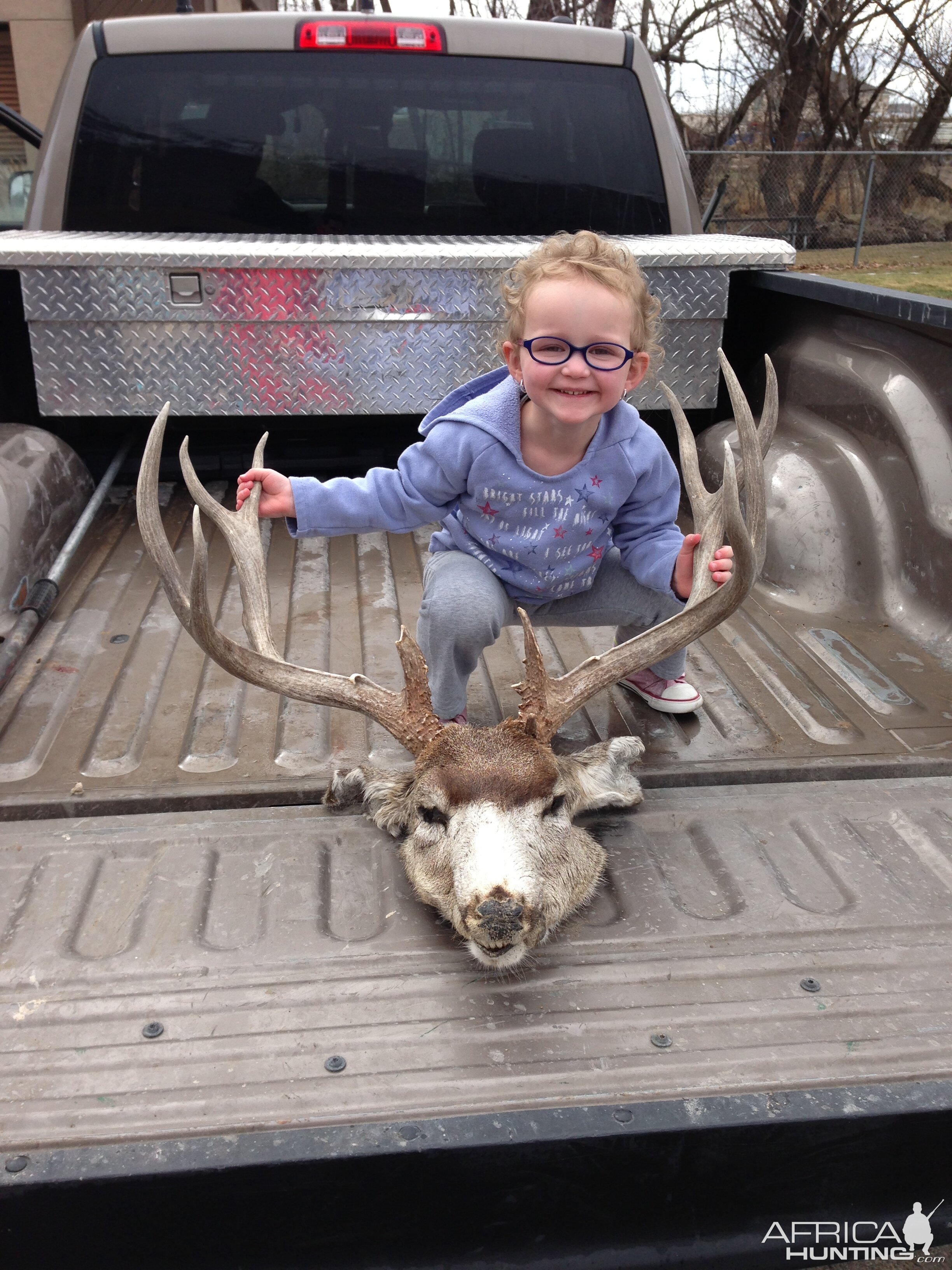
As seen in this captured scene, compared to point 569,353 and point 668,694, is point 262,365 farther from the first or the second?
point 668,694

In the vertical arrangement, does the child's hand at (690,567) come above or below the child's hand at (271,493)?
below

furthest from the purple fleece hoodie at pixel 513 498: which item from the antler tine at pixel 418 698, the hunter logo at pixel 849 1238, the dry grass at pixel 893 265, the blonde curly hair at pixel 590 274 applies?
the dry grass at pixel 893 265

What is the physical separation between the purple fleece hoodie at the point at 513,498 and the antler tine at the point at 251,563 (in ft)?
0.37

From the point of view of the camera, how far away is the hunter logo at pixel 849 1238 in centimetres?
177

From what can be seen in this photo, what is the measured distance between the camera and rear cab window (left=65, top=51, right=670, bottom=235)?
4211 millimetres

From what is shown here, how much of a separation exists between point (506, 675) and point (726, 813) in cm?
100

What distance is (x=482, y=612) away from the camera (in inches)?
112

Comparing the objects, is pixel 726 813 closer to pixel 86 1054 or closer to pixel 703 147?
pixel 86 1054

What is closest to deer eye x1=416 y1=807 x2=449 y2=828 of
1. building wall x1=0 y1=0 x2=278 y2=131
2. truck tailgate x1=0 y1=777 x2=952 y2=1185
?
truck tailgate x1=0 y1=777 x2=952 y2=1185

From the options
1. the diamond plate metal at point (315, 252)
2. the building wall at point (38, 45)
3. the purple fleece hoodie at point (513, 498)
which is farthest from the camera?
the building wall at point (38, 45)

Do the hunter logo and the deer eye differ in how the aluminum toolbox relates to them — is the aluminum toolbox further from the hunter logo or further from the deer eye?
the hunter logo

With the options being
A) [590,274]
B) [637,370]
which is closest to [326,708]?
[637,370]

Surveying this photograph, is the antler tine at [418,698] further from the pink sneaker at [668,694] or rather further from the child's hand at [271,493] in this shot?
the pink sneaker at [668,694]

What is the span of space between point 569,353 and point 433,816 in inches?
44.6
